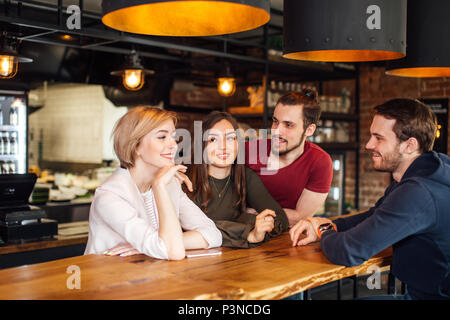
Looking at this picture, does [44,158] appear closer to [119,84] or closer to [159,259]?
[119,84]

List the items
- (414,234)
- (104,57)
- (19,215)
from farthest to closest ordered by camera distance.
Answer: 1. (104,57)
2. (19,215)
3. (414,234)

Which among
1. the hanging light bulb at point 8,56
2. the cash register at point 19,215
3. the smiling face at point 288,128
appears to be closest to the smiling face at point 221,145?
the smiling face at point 288,128

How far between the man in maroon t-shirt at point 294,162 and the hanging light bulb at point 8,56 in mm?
2023

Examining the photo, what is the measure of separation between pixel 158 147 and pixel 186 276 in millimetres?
691

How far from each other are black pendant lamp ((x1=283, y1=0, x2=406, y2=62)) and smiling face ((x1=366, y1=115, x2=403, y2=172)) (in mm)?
303

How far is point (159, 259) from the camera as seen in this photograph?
6.39ft

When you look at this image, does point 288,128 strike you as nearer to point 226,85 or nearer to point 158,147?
point 158,147

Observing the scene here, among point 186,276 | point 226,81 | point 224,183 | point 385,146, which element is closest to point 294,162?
point 224,183

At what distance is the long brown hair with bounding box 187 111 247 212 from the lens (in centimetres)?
258

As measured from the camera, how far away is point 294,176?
3.07 m

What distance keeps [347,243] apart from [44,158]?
Result: 204 inches

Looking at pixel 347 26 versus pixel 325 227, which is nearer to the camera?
pixel 347 26

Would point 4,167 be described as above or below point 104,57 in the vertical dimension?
below

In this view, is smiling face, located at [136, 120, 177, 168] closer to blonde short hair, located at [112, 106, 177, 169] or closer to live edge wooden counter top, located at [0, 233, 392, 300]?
blonde short hair, located at [112, 106, 177, 169]
